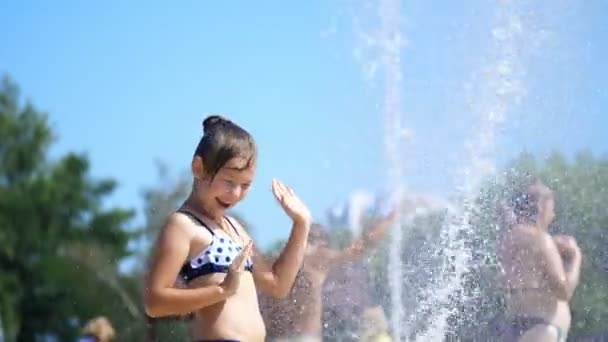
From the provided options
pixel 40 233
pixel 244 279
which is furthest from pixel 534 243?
pixel 40 233

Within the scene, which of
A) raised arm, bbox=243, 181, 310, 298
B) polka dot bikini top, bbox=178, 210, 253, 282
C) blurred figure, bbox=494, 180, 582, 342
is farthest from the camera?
blurred figure, bbox=494, 180, 582, 342

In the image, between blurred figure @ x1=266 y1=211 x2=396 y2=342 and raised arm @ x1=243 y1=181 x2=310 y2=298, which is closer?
raised arm @ x1=243 y1=181 x2=310 y2=298

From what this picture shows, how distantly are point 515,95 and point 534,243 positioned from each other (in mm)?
1083

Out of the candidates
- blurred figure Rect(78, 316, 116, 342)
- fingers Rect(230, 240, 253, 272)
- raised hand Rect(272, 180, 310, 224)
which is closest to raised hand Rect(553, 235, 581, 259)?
raised hand Rect(272, 180, 310, 224)

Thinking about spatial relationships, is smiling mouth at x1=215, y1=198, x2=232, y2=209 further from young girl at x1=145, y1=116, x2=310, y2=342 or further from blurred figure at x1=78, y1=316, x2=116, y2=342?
blurred figure at x1=78, y1=316, x2=116, y2=342

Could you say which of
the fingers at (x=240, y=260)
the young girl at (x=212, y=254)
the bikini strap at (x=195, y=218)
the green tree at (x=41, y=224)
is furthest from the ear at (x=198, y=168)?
the green tree at (x=41, y=224)

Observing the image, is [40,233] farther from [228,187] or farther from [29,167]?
[228,187]

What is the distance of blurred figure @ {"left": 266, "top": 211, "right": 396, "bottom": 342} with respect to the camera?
5328mm

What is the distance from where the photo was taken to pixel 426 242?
19.1 ft

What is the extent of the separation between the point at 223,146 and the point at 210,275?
0.36m

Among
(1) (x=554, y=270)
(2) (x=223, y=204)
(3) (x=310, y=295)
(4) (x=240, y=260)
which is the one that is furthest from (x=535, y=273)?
(4) (x=240, y=260)

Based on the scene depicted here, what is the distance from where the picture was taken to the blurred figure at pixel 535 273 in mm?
5270

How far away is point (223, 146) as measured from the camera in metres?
3.19

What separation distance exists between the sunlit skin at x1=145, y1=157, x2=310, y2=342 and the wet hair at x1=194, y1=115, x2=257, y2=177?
0.6 inches
